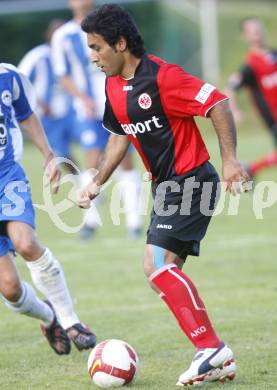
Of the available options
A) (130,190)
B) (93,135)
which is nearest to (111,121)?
(130,190)

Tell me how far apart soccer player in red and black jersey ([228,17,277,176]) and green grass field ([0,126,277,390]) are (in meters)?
3.61

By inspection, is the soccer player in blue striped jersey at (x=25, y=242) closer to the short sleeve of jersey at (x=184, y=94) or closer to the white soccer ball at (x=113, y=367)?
the white soccer ball at (x=113, y=367)

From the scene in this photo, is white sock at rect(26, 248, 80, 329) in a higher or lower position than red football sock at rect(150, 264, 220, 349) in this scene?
lower

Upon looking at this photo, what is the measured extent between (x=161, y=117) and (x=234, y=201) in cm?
803

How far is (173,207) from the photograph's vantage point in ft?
16.0

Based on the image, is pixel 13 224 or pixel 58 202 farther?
pixel 58 202

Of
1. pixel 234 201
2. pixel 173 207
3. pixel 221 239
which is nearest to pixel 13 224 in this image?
pixel 173 207

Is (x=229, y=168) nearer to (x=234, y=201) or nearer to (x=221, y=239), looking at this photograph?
(x=221, y=239)

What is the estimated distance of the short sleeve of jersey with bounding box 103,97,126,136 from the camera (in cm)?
515

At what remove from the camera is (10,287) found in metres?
5.41

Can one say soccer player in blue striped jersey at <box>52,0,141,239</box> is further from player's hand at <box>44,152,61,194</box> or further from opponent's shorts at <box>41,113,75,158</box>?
player's hand at <box>44,152,61,194</box>

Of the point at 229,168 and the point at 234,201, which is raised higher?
the point at 229,168

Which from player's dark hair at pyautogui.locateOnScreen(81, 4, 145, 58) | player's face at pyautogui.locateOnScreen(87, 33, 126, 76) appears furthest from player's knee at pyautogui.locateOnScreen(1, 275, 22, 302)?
player's dark hair at pyautogui.locateOnScreen(81, 4, 145, 58)

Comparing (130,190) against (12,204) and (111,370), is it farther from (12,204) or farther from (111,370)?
(111,370)
